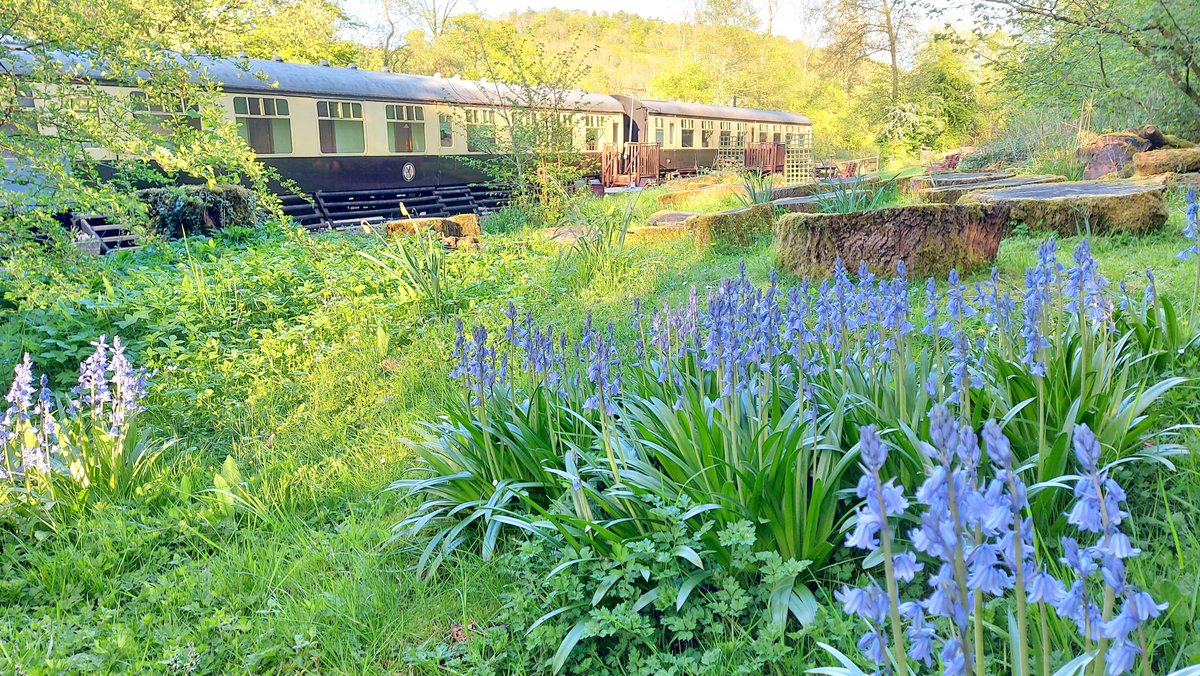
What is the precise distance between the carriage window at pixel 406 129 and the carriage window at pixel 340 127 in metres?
0.69

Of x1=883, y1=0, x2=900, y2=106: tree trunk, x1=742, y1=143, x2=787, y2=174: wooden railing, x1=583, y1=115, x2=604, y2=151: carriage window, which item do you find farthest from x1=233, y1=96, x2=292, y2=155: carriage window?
x1=883, y1=0, x2=900, y2=106: tree trunk

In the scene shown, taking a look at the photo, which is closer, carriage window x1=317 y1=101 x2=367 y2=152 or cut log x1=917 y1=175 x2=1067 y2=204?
cut log x1=917 y1=175 x2=1067 y2=204

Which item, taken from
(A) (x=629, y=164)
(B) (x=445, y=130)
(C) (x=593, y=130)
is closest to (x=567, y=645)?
(B) (x=445, y=130)

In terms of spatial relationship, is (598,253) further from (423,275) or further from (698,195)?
(698,195)

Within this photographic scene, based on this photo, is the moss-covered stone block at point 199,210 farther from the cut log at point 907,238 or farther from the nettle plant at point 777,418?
the nettle plant at point 777,418

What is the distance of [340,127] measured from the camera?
14141mm

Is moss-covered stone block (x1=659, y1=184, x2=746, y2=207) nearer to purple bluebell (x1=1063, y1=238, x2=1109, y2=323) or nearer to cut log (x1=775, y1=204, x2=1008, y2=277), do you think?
cut log (x1=775, y1=204, x2=1008, y2=277)

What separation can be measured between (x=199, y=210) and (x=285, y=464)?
24.0ft

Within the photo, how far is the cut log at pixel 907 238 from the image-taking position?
4895 mm

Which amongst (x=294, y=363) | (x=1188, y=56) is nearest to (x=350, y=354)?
(x=294, y=363)

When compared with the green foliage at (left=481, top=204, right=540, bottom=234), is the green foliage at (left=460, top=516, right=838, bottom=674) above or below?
below

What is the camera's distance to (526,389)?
324 centimetres

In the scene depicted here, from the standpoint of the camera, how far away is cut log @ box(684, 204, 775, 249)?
7.23m

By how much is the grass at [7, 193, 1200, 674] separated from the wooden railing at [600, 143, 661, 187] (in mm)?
13305
